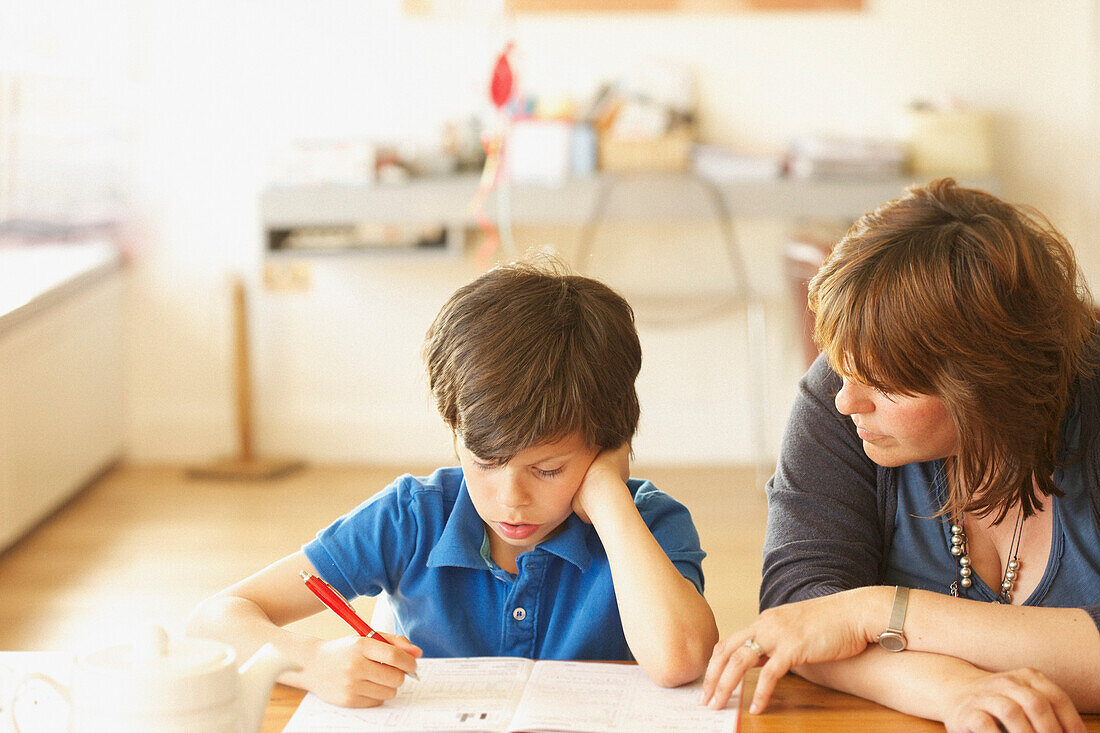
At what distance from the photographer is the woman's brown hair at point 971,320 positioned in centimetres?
108

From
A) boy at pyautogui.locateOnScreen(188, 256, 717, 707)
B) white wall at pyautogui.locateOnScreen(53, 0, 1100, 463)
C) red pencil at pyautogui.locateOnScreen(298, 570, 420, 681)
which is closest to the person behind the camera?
red pencil at pyautogui.locateOnScreen(298, 570, 420, 681)

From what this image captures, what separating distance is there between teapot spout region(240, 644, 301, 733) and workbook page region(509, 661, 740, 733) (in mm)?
209

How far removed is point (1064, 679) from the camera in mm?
1015

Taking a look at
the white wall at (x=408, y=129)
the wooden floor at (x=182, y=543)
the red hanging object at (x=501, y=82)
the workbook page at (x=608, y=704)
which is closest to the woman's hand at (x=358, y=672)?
the workbook page at (x=608, y=704)

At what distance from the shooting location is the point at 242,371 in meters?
4.14

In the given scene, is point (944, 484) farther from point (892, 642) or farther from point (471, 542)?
point (471, 542)

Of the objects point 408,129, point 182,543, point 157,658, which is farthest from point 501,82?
point 157,658

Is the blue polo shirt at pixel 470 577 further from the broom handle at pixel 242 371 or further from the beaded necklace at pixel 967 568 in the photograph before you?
the broom handle at pixel 242 371

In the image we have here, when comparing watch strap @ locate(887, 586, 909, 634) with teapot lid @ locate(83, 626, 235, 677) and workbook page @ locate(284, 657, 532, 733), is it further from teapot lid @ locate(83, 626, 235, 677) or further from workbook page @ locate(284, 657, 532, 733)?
teapot lid @ locate(83, 626, 235, 677)

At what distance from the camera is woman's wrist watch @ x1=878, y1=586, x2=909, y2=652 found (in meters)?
1.05

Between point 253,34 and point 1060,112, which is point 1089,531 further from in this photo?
point 253,34

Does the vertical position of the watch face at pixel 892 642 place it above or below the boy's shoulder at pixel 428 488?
below

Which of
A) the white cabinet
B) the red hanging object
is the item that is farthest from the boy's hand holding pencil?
the red hanging object

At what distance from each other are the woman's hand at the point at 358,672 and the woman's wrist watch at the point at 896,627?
413mm
